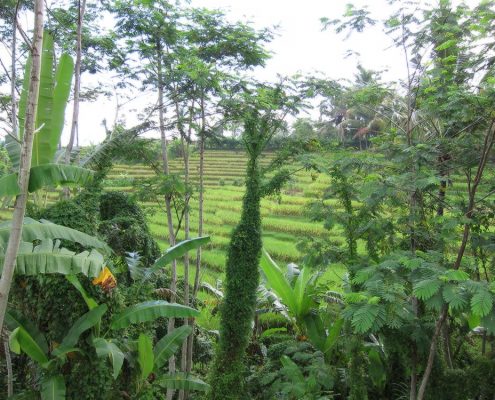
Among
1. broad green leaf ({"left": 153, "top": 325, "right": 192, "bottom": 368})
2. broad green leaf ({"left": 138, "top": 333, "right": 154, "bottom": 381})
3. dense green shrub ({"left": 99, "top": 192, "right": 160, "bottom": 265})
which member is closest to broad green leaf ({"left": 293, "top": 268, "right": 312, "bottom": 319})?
dense green shrub ({"left": 99, "top": 192, "right": 160, "bottom": 265})

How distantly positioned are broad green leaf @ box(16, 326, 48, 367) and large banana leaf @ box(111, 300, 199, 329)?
550 millimetres

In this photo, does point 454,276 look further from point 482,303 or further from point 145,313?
point 145,313

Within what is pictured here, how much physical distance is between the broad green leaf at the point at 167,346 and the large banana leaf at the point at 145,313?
1.37 feet

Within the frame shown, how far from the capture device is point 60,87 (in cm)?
353

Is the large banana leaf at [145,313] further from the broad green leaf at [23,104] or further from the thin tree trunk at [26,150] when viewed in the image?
the broad green leaf at [23,104]

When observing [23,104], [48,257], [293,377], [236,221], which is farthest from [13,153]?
[236,221]

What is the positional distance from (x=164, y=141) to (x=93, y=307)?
1.99 meters

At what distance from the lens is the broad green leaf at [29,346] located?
3254mm

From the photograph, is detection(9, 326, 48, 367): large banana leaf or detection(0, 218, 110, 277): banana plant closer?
detection(0, 218, 110, 277): banana plant

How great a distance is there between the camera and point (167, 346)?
402 centimetres

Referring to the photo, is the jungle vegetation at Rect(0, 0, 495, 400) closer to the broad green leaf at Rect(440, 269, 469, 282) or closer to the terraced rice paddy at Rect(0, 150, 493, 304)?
the broad green leaf at Rect(440, 269, 469, 282)

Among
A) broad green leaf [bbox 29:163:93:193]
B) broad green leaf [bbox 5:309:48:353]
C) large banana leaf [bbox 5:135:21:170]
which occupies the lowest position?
broad green leaf [bbox 5:309:48:353]

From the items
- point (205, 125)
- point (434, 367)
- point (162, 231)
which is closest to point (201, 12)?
point (205, 125)

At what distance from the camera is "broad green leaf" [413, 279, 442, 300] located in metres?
2.59
